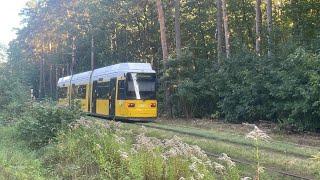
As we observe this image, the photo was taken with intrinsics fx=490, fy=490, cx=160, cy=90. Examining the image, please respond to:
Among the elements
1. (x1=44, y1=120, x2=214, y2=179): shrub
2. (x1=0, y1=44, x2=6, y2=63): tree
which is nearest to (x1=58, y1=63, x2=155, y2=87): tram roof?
(x1=0, y1=44, x2=6, y2=63): tree

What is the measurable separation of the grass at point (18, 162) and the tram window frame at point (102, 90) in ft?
44.3

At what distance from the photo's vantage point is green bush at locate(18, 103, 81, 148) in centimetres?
1483

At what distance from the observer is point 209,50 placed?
4403 centimetres

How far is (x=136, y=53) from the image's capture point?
51.0m

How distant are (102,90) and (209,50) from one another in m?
16.1

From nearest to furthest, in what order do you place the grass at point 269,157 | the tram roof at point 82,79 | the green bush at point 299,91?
the grass at point 269,157 < the green bush at point 299,91 < the tram roof at point 82,79

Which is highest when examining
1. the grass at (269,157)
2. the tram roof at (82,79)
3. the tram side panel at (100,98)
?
the tram roof at (82,79)

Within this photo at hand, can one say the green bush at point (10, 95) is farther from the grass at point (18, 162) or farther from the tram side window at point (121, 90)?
the grass at point (18, 162)

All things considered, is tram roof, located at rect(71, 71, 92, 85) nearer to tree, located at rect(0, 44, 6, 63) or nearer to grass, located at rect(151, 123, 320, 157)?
tree, located at rect(0, 44, 6, 63)

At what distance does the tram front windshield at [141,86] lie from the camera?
1070 inches

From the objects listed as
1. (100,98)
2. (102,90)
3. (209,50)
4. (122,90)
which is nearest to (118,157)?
(122,90)

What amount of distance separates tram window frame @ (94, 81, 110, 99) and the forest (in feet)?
12.4

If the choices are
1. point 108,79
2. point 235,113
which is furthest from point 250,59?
point 108,79

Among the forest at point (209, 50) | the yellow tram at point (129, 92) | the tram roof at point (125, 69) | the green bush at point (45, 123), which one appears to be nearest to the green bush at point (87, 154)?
the green bush at point (45, 123)
